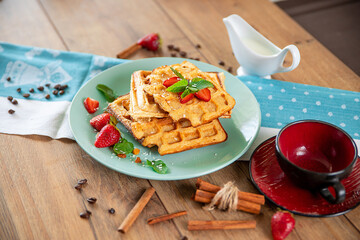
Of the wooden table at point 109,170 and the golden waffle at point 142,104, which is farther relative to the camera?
the golden waffle at point 142,104

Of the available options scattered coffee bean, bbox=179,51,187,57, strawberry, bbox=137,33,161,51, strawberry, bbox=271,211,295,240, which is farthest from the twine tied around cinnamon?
strawberry, bbox=137,33,161,51

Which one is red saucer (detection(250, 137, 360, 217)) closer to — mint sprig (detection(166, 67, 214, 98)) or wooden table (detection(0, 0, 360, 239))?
wooden table (detection(0, 0, 360, 239))

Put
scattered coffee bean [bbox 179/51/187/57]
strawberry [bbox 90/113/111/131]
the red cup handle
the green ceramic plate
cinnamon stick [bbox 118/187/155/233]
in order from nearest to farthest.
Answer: the red cup handle, cinnamon stick [bbox 118/187/155/233], the green ceramic plate, strawberry [bbox 90/113/111/131], scattered coffee bean [bbox 179/51/187/57]

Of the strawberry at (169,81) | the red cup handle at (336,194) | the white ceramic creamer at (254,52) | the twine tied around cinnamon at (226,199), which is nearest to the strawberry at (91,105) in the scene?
the strawberry at (169,81)

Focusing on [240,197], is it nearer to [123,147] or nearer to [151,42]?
[123,147]

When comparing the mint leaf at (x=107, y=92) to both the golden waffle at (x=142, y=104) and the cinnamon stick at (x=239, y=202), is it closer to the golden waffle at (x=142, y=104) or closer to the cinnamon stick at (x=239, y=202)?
the golden waffle at (x=142, y=104)

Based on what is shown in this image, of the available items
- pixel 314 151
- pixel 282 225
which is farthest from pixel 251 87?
pixel 282 225

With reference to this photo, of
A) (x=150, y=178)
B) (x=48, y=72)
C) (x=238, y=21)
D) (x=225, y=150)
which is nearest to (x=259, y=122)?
(x=225, y=150)
